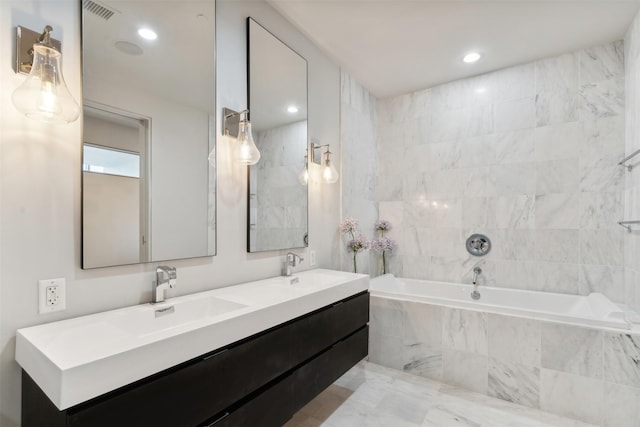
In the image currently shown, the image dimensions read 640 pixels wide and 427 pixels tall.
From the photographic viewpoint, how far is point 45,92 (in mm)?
1054

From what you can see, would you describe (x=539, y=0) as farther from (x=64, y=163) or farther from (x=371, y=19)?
(x=64, y=163)

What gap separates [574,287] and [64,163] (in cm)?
356

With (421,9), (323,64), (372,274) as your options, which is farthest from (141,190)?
(372,274)

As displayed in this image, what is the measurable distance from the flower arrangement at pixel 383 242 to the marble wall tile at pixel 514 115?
4.74 ft

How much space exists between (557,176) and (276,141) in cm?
246

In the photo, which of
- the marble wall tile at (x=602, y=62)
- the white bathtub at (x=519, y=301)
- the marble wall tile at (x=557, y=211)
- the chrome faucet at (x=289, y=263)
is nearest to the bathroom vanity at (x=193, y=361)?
the chrome faucet at (x=289, y=263)

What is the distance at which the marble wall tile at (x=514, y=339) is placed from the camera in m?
2.14

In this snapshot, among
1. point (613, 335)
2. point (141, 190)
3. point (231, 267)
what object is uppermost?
point (141, 190)

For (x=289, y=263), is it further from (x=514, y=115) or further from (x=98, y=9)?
(x=514, y=115)

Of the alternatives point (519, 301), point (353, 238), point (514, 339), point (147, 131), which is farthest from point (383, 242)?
point (147, 131)

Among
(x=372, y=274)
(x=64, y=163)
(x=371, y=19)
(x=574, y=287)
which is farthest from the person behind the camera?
(x=372, y=274)

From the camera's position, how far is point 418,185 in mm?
3398

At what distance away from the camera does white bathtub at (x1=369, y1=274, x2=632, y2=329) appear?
2020 mm

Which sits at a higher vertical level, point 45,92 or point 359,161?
point 359,161
